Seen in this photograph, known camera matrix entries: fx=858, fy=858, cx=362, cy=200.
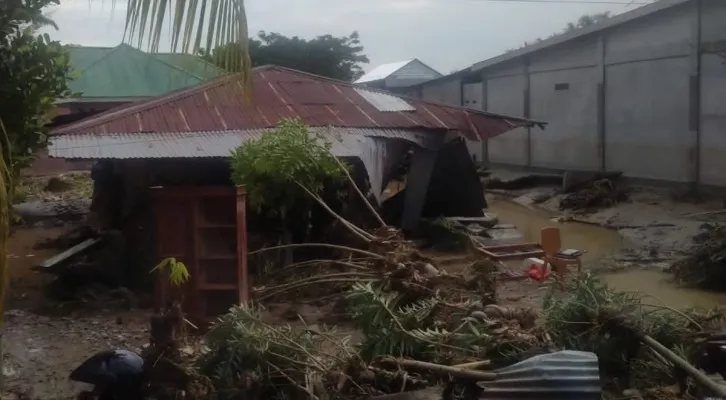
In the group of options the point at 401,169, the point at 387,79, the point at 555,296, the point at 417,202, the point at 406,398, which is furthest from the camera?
the point at 387,79

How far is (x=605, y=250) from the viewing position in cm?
1266

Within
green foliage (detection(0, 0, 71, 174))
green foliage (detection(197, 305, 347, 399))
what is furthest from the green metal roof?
green foliage (detection(197, 305, 347, 399))

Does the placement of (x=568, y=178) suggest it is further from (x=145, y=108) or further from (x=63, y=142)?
(x=63, y=142)

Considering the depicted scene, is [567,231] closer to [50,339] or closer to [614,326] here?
[50,339]

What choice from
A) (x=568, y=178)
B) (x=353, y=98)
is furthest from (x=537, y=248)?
(x=568, y=178)

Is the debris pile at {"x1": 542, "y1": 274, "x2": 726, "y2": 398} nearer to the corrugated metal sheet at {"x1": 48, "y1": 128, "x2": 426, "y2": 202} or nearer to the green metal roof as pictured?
the corrugated metal sheet at {"x1": 48, "y1": 128, "x2": 426, "y2": 202}

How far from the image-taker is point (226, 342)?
542cm

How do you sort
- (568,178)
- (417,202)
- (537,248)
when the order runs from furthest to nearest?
1. (568,178)
2. (417,202)
3. (537,248)

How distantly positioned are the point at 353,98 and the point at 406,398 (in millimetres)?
9089

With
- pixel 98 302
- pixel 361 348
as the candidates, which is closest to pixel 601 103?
pixel 98 302

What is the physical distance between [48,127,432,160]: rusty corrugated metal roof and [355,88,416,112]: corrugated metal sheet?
177 centimetres

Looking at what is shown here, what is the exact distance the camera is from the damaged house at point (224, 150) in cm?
770

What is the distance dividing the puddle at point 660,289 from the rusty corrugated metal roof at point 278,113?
3359 millimetres

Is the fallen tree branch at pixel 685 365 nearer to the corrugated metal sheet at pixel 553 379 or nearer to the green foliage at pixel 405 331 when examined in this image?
the corrugated metal sheet at pixel 553 379
